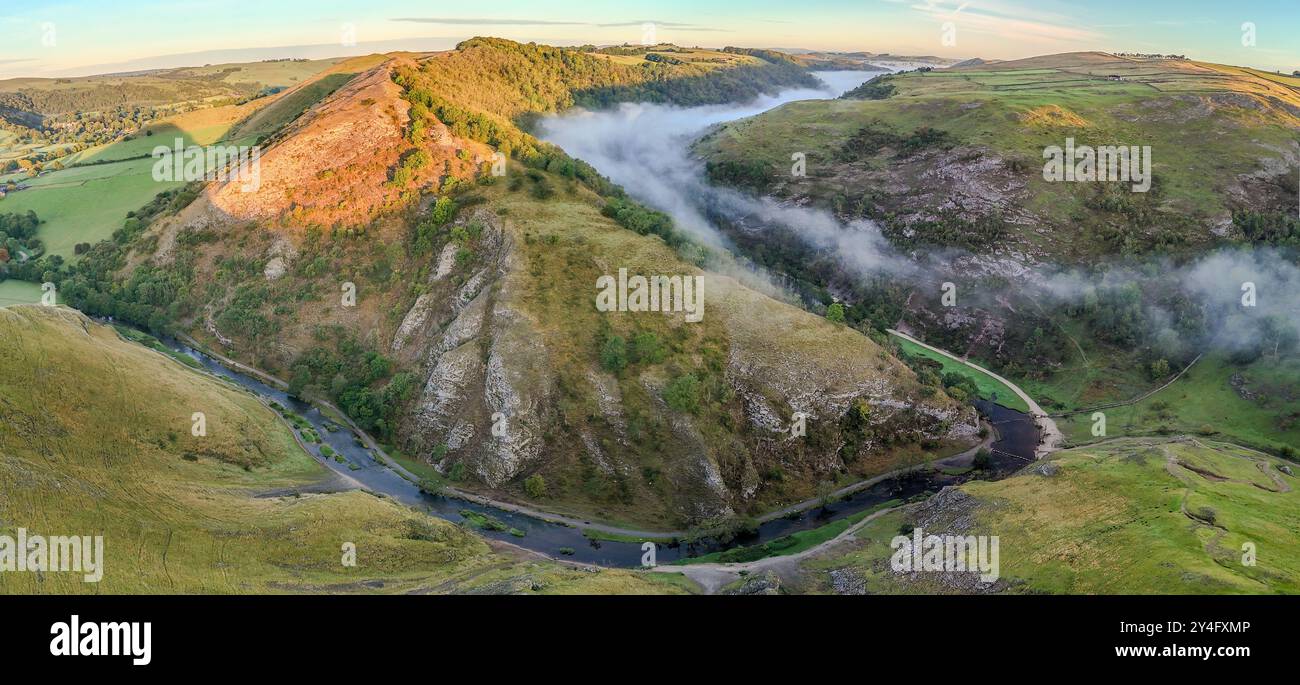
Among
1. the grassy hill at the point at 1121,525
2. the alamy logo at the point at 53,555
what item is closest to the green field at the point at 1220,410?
the grassy hill at the point at 1121,525

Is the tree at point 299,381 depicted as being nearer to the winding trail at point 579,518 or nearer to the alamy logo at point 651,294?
the winding trail at point 579,518

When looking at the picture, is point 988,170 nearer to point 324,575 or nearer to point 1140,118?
point 1140,118

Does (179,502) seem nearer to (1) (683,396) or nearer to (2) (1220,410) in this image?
(1) (683,396)

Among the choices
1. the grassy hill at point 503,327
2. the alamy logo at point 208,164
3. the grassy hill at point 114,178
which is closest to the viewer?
the grassy hill at point 503,327

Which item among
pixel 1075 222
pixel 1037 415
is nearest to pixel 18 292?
pixel 1037 415

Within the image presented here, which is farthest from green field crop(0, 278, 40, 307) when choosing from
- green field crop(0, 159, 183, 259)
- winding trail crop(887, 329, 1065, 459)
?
winding trail crop(887, 329, 1065, 459)
